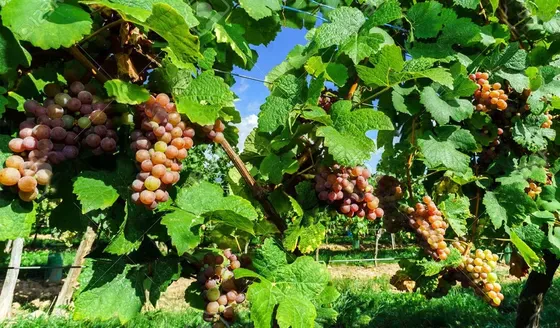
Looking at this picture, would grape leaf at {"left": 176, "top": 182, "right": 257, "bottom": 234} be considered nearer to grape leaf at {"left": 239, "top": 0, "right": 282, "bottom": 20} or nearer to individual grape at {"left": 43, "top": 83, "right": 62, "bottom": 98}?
individual grape at {"left": 43, "top": 83, "right": 62, "bottom": 98}

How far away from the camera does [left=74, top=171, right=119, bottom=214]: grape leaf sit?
2.88 feet

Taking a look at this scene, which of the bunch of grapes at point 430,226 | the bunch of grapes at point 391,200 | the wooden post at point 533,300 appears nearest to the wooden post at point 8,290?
the wooden post at point 533,300

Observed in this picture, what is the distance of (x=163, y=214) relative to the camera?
40.4 inches

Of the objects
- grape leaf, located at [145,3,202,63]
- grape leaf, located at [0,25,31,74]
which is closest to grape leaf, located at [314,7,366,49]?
grape leaf, located at [145,3,202,63]

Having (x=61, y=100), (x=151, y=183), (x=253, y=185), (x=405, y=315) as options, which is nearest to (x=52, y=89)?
(x=61, y=100)

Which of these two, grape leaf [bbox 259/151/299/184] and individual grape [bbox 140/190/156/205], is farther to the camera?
grape leaf [bbox 259/151/299/184]

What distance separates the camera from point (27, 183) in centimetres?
82

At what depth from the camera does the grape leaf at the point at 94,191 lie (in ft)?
2.88

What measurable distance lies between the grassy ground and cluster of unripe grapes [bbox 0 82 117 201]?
13.7ft

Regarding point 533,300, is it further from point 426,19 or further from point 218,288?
point 218,288

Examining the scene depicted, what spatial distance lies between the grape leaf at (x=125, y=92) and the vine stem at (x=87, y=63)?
100 millimetres

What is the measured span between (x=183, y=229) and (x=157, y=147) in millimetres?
171

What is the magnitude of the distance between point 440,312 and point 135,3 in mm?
7114

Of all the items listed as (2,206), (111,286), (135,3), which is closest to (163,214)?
(111,286)
